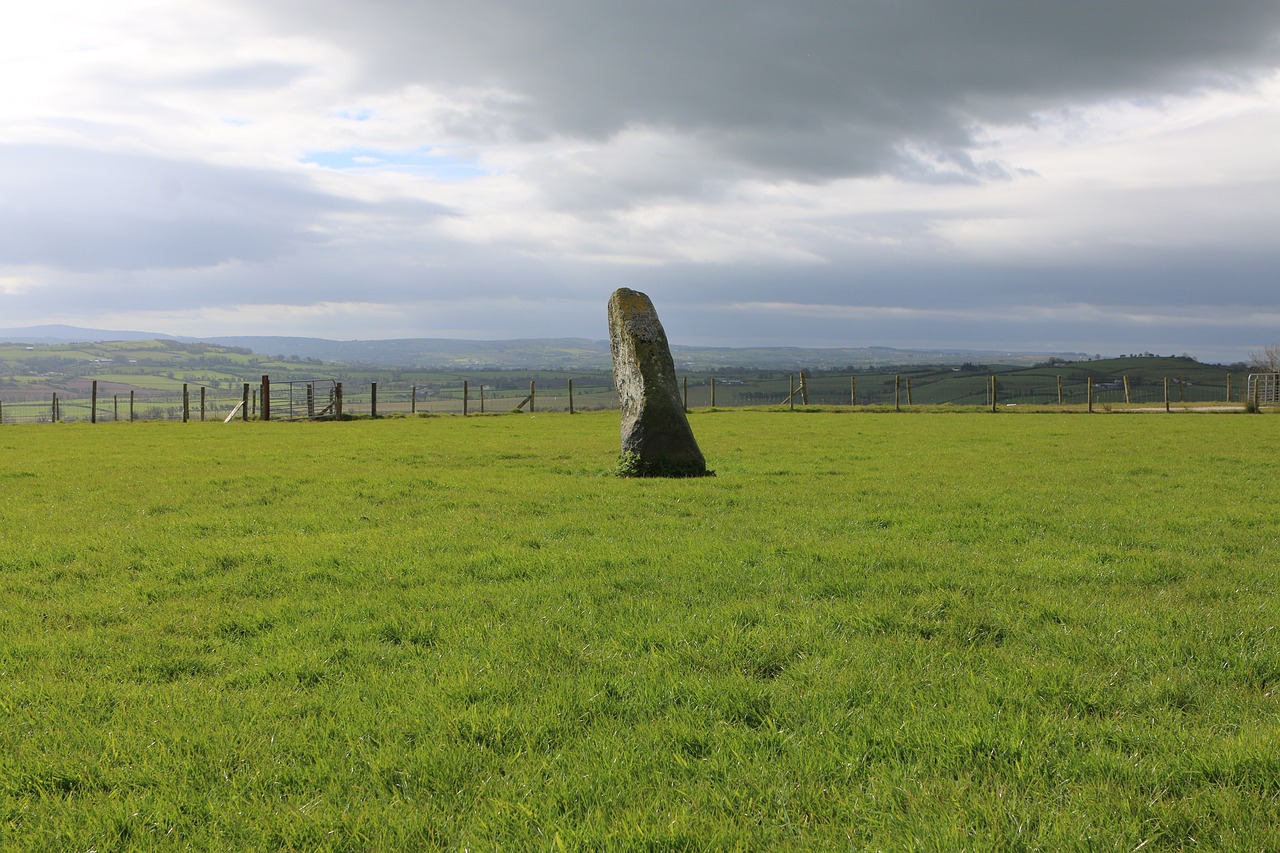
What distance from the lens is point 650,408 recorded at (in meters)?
16.8

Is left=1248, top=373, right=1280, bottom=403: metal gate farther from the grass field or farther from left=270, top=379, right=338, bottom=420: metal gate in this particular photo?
left=270, top=379, right=338, bottom=420: metal gate

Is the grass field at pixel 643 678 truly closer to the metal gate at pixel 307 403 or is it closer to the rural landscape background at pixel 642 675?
the rural landscape background at pixel 642 675

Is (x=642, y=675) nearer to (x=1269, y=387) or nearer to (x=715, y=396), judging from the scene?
(x=1269, y=387)

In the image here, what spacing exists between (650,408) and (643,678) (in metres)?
11.4

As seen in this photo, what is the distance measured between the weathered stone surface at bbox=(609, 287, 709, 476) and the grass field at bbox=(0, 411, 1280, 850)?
4366mm

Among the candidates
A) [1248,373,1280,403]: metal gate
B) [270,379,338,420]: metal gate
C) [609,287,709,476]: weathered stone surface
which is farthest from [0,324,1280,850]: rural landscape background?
[1248,373,1280,403]: metal gate

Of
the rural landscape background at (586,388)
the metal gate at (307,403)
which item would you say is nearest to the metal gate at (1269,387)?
the rural landscape background at (586,388)

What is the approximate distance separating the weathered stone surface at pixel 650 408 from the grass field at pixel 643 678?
14.3 feet

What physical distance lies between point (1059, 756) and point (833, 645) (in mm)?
1879

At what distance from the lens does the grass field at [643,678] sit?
3.97 meters

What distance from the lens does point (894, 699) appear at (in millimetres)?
5141

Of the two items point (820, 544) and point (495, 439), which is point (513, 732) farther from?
point (495, 439)

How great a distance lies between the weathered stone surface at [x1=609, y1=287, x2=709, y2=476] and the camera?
16.7 metres

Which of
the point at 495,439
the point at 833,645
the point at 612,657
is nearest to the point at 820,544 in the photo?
the point at 833,645
